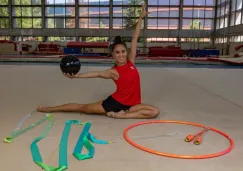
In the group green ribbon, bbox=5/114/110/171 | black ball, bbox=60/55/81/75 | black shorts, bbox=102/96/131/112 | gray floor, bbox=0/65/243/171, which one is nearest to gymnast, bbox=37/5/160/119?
black shorts, bbox=102/96/131/112

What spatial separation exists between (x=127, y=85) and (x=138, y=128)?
59 centimetres

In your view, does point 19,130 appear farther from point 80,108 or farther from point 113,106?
point 113,106

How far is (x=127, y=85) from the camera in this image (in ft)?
11.1

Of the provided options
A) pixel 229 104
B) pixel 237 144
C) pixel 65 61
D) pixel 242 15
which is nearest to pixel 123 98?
pixel 65 61

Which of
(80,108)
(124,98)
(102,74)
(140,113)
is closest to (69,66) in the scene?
(102,74)

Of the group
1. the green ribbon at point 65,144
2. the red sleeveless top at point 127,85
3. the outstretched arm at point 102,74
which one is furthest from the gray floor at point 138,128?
the outstretched arm at point 102,74

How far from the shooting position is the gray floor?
2125mm

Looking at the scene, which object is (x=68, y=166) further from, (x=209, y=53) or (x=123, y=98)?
(x=209, y=53)

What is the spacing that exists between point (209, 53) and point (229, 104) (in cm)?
1465

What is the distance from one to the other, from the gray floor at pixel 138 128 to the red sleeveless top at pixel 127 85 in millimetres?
270

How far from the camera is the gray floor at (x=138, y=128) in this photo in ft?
6.97

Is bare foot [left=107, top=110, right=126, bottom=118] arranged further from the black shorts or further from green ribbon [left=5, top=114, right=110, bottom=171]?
green ribbon [left=5, top=114, right=110, bottom=171]

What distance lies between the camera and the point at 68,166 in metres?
2.04

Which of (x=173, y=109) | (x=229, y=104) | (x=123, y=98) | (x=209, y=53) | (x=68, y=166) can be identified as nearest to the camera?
(x=68, y=166)
